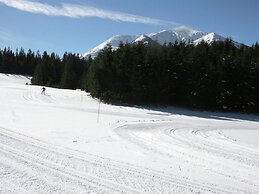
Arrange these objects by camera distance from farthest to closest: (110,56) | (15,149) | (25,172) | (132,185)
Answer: (110,56), (15,149), (25,172), (132,185)

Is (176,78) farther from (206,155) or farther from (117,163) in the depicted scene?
(117,163)

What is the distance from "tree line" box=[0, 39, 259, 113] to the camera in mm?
38656

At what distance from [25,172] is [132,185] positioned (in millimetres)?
2709

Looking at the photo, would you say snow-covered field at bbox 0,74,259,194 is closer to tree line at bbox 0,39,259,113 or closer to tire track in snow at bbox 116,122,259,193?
tire track in snow at bbox 116,122,259,193

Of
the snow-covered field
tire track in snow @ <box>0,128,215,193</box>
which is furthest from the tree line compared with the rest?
tire track in snow @ <box>0,128,215,193</box>

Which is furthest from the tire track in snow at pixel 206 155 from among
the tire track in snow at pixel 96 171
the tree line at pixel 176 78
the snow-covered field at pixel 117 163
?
the tree line at pixel 176 78

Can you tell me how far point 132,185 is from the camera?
792 cm

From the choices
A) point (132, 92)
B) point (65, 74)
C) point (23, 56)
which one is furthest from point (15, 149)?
point (23, 56)

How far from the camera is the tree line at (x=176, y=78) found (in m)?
38.7

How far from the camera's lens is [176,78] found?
40.3 metres

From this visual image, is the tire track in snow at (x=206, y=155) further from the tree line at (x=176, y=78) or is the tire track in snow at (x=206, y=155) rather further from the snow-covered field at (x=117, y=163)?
the tree line at (x=176, y=78)

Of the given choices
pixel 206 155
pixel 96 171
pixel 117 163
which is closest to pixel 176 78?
pixel 206 155

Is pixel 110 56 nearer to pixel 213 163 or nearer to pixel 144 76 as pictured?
pixel 144 76

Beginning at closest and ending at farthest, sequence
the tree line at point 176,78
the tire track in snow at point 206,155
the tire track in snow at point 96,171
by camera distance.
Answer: the tire track in snow at point 96,171 → the tire track in snow at point 206,155 → the tree line at point 176,78
